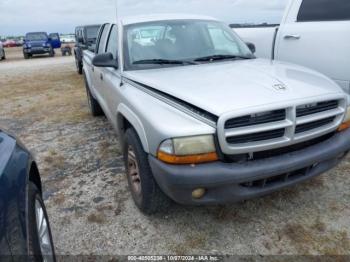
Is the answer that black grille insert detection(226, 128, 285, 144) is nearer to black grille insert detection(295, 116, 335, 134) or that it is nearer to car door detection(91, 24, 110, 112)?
black grille insert detection(295, 116, 335, 134)

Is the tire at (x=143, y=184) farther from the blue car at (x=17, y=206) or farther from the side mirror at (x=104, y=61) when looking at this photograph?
the side mirror at (x=104, y=61)

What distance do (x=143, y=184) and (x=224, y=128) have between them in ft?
2.88

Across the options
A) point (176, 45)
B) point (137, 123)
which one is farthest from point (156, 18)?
point (137, 123)

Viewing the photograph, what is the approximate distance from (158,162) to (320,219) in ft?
5.12

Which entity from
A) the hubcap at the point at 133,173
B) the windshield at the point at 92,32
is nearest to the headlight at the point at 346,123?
the hubcap at the point at 133,173

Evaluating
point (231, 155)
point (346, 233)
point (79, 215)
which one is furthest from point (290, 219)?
point (79, 215)

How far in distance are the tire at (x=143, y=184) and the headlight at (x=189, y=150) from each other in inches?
16.2

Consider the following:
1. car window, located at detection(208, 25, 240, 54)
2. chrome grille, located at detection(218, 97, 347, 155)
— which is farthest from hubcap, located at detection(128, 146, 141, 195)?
car window, located at detection(208, 25, 240, 54)

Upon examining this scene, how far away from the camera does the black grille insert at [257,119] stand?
7.02 ft

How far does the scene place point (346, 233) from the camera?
2541 millimetres

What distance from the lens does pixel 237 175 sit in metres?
2.14

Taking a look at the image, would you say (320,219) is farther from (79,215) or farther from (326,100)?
(79,215)

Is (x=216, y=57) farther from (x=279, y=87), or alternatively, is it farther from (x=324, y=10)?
(x=324, y=10)

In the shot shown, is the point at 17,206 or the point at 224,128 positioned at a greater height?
the point at 224,128
